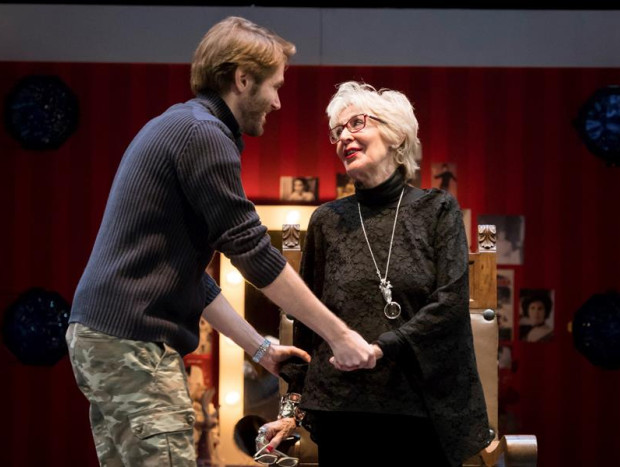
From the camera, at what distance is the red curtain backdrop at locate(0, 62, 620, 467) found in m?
4.59

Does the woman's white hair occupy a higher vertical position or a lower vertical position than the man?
higher

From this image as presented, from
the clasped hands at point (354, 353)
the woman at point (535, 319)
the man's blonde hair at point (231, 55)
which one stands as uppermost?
the man's blonde hair at point (231, 55)

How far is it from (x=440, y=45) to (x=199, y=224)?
3.02m

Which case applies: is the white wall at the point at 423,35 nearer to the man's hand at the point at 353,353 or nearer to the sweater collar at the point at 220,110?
the sweater collar at the point at 220,110

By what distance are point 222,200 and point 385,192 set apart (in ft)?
2.56

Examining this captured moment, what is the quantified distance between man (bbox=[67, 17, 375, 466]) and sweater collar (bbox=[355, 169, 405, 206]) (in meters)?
0.61

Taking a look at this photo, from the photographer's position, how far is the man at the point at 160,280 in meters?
1.89

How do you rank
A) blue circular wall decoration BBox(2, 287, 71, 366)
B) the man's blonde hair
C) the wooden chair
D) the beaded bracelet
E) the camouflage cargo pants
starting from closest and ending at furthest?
the camouflage cargo pants < the man's blonde hair < the beaded bracelet < the wooden chair < blue circular wall decoration BBox(2, 287, 71, 366)

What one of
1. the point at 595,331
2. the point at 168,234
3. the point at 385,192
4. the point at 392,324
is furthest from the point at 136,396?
the point at 595,331

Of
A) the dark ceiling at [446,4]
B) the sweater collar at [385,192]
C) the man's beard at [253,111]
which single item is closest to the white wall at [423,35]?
the dark ceiling at [446,4]

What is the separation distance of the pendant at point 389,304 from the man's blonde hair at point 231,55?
2.27ft

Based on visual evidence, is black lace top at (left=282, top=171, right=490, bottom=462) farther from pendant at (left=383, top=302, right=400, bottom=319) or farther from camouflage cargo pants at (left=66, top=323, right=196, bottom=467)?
camouflage cargo pants at (left=66, top=323, right=196, bottom=467)

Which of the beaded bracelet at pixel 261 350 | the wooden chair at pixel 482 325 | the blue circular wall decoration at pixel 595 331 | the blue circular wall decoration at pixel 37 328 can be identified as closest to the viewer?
the beaded bracelet at pixel 261 350

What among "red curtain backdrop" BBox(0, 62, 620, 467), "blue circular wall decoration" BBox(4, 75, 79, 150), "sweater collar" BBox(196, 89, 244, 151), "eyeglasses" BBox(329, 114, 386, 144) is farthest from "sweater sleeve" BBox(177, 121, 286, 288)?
"blue circular wall decoration" BBox(4, 75, 79, 150)
